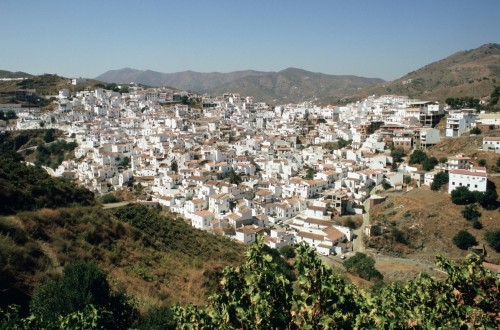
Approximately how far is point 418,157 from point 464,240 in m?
11.8

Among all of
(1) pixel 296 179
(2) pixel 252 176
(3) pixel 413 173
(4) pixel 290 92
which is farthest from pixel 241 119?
(4) pixel 290 92

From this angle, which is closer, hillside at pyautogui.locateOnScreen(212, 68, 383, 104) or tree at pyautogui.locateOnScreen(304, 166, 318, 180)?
tree at pyautogui.locateOnScreen(304, 166, 318, 180)

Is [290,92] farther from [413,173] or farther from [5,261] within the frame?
[5,261]

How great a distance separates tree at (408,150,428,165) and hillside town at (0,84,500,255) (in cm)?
127

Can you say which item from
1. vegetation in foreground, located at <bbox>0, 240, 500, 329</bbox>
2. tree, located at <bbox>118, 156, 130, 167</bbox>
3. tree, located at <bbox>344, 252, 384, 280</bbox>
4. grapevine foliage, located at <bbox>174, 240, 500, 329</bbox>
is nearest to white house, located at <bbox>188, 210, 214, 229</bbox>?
tree, located at <bbox>344, 252, 384, 280</bbox>

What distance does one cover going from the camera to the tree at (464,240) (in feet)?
74.5

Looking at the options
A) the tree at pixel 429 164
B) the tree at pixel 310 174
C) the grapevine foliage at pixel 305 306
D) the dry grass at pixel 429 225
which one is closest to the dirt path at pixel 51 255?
the grapevine foliage at pixel 305 306

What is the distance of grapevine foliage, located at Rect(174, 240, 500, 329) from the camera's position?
12.3 ft

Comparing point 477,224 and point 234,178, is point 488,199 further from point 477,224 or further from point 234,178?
point 234,178

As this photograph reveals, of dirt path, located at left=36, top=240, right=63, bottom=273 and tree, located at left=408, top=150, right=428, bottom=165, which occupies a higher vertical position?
dirt path, located at left=36, top=240, right=63, bottom=273

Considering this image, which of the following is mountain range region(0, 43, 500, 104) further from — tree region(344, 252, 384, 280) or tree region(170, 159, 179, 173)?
tree region(344, 252, 384, 280)

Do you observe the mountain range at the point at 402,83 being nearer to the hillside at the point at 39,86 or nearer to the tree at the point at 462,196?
the hillside at the point at 39,86

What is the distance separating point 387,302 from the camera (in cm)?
529

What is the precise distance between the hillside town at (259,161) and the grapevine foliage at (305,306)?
16676mm
